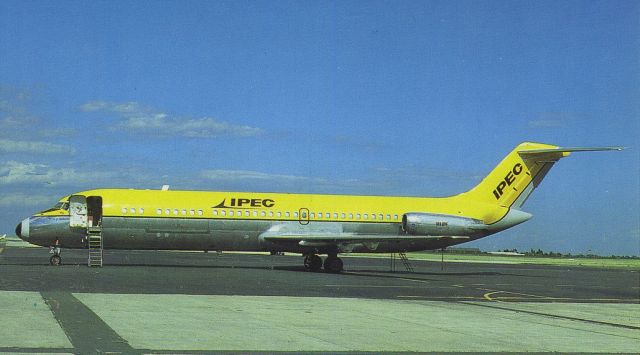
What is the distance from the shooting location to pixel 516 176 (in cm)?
4341

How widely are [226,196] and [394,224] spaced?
8864 mm

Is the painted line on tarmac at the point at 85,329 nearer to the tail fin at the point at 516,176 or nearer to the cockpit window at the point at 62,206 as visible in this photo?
the cockpit window at the point at 62,206

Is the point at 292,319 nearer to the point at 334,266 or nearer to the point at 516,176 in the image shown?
→ the point at 334,266

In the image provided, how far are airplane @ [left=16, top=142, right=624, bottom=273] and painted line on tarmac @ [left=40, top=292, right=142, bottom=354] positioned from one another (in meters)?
19.6

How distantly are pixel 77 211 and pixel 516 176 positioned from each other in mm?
23276

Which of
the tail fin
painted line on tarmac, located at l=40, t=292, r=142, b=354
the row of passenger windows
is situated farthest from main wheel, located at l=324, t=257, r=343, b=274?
painted line on tarmac, located at l=40, t=292, r=142, b=354

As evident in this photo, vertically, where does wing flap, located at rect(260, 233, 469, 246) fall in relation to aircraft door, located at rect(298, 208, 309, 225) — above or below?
below

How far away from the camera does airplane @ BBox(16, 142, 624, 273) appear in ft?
121

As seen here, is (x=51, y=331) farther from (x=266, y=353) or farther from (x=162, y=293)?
(x=162, y=293)

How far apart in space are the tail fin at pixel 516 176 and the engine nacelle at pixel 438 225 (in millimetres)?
2044

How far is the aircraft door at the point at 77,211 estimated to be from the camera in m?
36.8

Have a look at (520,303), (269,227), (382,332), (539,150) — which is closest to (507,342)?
(382,332)

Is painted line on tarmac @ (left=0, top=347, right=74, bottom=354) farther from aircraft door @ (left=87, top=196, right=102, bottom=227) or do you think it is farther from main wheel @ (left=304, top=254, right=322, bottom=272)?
main wheel @ (left=304, top=254, right=322, bottom=272)

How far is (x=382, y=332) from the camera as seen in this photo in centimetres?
1372
